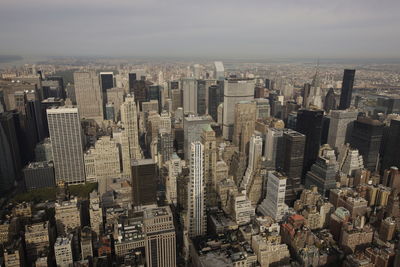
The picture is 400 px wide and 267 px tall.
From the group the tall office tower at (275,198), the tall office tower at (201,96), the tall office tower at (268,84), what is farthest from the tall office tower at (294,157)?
the tall office tower at (268,84)

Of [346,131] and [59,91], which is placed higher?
[59,91]

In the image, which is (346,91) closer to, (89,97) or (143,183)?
(143,183)

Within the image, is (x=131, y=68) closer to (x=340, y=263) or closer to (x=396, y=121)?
(x=396, y=121)

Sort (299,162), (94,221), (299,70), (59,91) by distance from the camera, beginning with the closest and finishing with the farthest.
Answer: (94,221)
(299,162)
(299,70)
(59,91)

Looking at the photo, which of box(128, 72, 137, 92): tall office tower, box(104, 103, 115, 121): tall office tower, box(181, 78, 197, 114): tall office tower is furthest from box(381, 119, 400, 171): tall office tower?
box(128, 72, 137, 92): tall office tower

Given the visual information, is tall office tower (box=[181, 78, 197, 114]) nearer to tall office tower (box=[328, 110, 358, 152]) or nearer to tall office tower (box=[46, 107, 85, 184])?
tall office tower (box=[46, 107, 85, 184])

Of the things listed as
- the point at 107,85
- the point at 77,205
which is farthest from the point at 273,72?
the point at 77,205

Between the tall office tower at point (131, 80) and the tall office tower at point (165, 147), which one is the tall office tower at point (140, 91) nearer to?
the tall office tower at point (131, 80)
